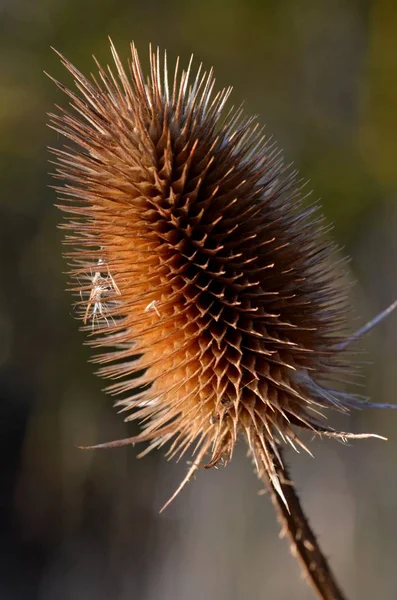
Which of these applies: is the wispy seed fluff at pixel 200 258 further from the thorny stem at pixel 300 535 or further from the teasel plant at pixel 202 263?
the thorny stem at pixel 300 535

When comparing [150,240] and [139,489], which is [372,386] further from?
[150,240]

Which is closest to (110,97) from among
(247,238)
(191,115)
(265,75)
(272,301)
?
(191,115)

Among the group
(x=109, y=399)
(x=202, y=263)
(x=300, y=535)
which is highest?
(x=109, y=399)

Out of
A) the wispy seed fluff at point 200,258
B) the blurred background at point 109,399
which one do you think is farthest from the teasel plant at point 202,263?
the blurred background at point 109,399

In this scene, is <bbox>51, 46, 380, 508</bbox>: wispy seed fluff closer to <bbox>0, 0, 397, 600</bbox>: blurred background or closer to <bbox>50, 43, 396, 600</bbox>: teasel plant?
<bbox>50, 43, 396, 600</bbox>: teasel plant

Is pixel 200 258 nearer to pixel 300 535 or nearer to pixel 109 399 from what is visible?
pixel 300 535

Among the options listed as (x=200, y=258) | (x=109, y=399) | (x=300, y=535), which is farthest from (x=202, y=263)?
(x=109, y=399)
